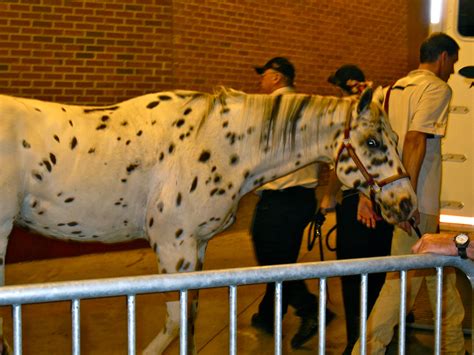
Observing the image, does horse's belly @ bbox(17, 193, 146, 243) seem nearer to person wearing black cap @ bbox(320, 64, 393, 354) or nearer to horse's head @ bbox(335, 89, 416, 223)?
horse's head @ bbox(335, 89, 416, 223)

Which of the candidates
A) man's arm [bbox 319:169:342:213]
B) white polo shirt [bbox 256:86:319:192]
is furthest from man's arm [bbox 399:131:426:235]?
white polo shirt [bbox 256:86:319:192]

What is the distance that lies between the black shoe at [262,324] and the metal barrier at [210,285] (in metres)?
3.25

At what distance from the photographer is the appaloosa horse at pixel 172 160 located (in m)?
4.48

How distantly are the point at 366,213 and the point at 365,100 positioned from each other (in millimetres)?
897

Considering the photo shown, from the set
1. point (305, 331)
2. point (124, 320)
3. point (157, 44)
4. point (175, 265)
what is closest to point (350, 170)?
point (175, 265)

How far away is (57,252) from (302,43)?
5.01 m

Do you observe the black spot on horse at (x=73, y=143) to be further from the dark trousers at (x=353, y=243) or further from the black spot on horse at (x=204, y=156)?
the dark trousers at (x=353, y=243)

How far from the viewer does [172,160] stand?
15.4ft

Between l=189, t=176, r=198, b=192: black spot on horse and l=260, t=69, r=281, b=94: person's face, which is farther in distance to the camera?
l=260, t=69, r=281, b=94: person's face

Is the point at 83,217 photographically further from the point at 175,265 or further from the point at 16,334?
the point at 16,334

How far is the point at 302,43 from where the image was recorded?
12047 mm

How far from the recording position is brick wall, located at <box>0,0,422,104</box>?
882 cm

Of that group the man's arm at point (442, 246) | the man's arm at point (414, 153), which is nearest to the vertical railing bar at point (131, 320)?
the man's arm at point (442, 246)

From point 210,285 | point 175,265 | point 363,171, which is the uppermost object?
point 363,171
